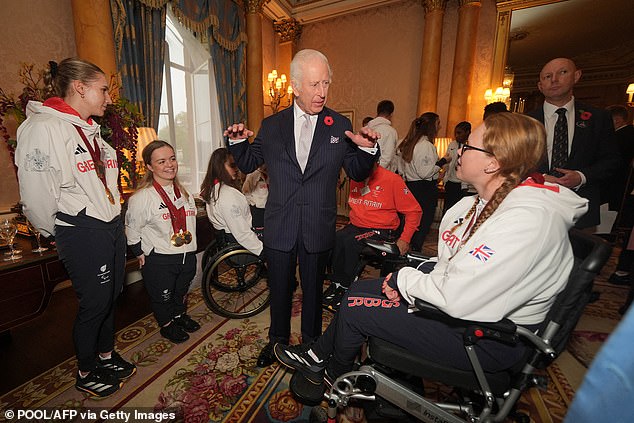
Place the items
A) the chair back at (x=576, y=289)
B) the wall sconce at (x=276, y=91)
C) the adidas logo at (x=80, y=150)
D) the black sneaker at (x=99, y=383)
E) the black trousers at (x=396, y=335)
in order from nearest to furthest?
the chair back at (x=576, y=289) < the black trousers at (x=396, y=335) < the adidas logo at (x=80, y=150) < the black sneaker at (x=99, y=383) < the wall sconce at (x=276, y=91)

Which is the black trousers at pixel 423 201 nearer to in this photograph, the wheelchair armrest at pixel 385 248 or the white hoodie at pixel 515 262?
the wheelchair armrest at pixel 385 248

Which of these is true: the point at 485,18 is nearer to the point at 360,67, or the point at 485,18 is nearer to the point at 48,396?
the point at 360,67

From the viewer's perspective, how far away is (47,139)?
1.33m

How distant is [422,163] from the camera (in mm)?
3426

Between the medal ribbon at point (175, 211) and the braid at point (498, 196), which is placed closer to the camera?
the braid at point (498, 196)

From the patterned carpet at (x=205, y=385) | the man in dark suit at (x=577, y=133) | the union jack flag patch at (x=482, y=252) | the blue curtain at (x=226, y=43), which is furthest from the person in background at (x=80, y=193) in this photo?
the blue curtain at (x=226, y=43)

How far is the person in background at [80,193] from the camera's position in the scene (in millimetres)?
1347

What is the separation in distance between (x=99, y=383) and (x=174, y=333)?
533 mm

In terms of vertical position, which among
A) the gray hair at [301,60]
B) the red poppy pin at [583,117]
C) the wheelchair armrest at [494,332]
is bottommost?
the wheelchair armrest at [494,332]

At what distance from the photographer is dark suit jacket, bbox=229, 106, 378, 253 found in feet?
5.17

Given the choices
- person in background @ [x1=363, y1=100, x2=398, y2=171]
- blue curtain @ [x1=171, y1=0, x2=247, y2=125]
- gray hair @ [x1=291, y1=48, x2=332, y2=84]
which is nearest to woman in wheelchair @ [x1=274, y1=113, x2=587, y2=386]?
gray hair @ [x1=291, y1=48, x2=332, y2=84]

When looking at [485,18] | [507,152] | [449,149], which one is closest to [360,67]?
[485,18]

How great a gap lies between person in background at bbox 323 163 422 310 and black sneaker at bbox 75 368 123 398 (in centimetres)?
153

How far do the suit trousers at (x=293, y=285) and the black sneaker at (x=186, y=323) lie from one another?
835mm
